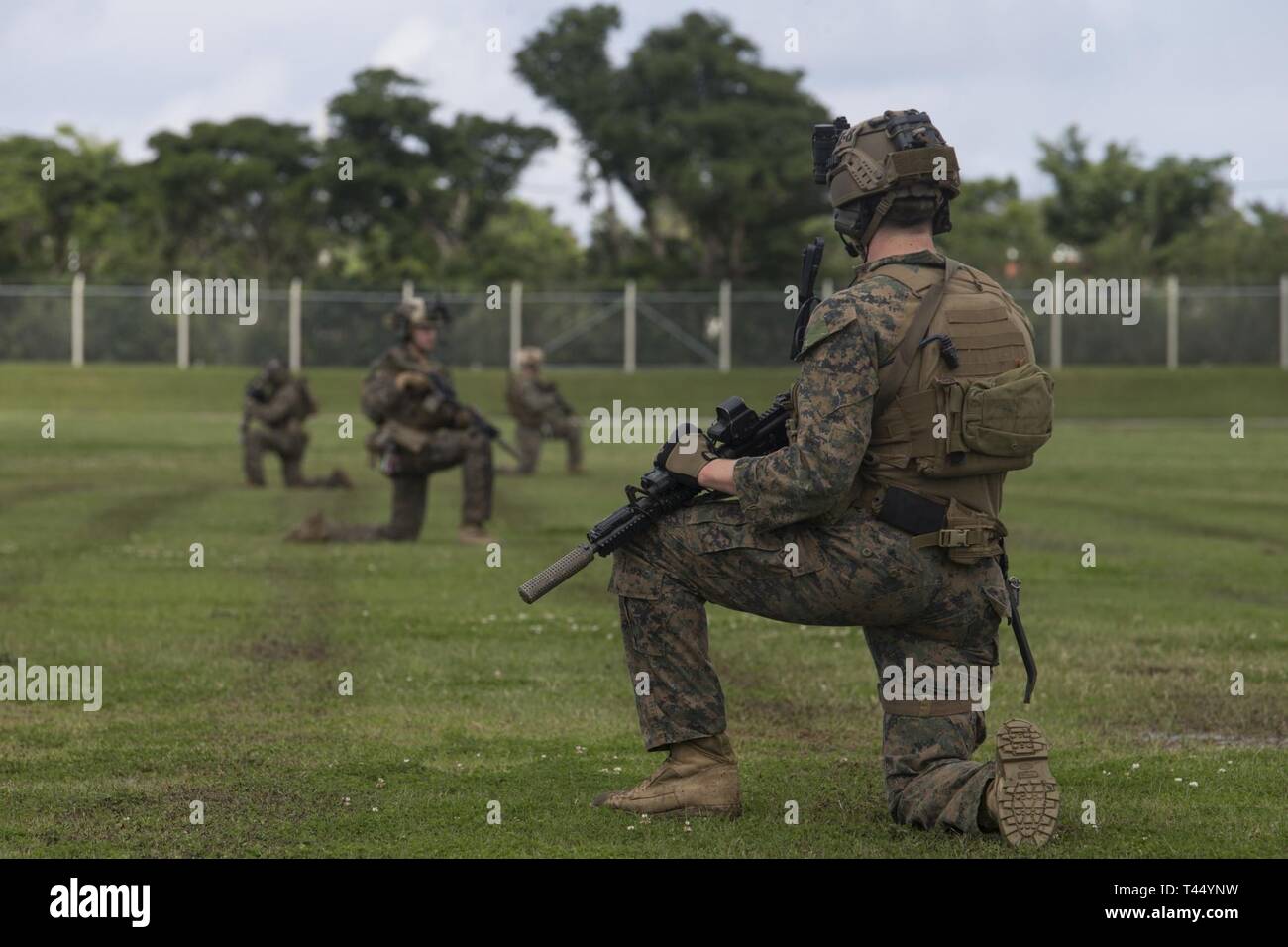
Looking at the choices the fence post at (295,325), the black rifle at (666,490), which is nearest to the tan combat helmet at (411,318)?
the black rifle at (666,490)

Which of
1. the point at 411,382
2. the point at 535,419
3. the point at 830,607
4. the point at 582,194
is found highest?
the point at 582,194

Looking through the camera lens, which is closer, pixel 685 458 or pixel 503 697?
pixel 685 458

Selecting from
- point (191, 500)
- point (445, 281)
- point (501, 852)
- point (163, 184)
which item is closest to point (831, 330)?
point (501, 852)

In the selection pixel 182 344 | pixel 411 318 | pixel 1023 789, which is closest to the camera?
pixel 1023 789

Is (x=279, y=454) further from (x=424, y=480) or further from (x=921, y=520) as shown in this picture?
(x=921, y=520)

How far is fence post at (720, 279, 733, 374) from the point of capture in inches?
1993

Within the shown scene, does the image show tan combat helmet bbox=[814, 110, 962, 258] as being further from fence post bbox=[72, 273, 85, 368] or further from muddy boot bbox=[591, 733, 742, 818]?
fence post bbox=[72, 273, 85, 368]

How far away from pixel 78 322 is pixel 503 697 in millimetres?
43493

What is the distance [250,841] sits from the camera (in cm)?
599

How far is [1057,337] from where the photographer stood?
166 ft

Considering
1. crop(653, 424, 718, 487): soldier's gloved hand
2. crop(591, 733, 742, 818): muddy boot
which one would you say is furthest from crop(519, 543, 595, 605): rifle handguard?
crop(591, 733, 742, 818): muddy boot

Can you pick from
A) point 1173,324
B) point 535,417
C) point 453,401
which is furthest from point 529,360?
point 1173,324

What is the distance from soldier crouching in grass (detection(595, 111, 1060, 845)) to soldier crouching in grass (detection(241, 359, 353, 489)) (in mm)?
17658

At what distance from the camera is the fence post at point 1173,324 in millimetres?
50219
